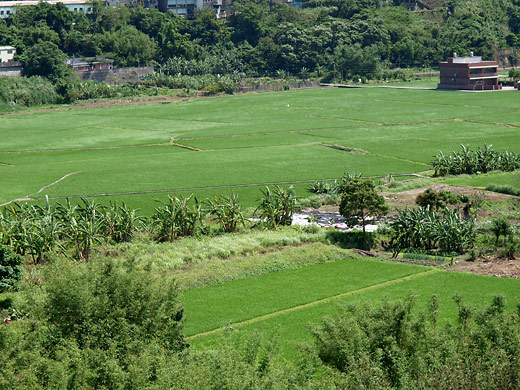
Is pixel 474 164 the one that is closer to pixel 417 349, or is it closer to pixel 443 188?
pixel 443 188

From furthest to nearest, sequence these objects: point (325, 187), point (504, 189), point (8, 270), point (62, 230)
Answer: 1. point (325, 187)
2. point (504, 189)
3. point (62, 230)
4. point (8, 270)

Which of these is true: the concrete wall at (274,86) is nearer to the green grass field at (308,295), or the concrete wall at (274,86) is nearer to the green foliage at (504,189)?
the green foliage at (504,189)

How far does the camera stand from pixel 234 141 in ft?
253

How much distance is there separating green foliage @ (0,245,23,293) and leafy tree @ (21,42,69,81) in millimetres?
100816

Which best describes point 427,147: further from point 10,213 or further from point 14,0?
point 14,0

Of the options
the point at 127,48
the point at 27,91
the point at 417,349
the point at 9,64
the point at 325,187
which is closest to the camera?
the point at 417,349

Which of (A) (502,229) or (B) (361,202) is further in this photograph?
(B) (361,202)

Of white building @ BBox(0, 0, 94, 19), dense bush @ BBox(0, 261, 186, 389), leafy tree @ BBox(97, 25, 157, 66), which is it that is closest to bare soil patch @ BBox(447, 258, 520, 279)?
dense bush @ BBox(0, 261, 186, 389)

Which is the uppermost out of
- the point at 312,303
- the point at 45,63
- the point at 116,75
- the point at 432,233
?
the point at 45,63

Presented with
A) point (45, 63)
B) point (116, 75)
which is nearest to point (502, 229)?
point (45, 63)

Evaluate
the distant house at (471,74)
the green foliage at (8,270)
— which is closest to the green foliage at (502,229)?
the green foliage at (8,270)

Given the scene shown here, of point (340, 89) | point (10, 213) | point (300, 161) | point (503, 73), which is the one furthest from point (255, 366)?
point (503, 73)

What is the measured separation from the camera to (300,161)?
64062 mm

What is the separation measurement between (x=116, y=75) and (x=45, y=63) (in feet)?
50.8
